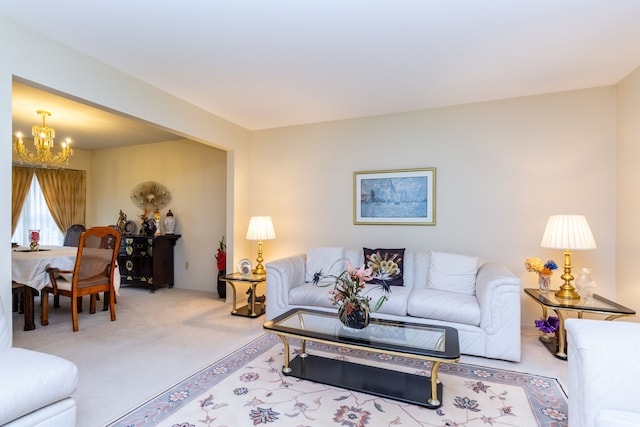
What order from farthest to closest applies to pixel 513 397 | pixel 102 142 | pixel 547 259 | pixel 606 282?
pixel 102 142, pixel 547 259, pixel 606 282, pixel 513 397

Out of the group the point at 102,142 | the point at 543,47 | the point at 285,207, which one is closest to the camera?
the point at 543,47

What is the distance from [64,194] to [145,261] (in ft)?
7.54

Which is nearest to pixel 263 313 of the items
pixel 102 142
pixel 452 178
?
pixel 452 178

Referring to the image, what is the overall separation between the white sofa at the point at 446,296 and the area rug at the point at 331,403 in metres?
0.27

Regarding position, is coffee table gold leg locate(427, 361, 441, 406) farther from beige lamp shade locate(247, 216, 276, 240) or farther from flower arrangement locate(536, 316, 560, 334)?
beige lamp shade locate(247, 216, 276, 240)

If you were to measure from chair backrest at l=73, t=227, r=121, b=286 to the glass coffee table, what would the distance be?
2386mm

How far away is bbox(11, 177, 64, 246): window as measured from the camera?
531 cm

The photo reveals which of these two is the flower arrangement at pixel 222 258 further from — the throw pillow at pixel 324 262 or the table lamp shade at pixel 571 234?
the table lamp shade at pixel 571 234

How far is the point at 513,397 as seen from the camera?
2080 mm

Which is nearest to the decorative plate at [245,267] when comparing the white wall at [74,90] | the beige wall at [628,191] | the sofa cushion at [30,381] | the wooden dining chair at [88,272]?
the wooden dining chair at [88,272]

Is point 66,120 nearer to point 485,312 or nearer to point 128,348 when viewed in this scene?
point 128,348

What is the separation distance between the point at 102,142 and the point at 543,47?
6.21 meters

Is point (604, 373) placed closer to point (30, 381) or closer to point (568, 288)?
point (568, 288)

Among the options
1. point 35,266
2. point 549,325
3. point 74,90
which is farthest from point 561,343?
point 35,266
